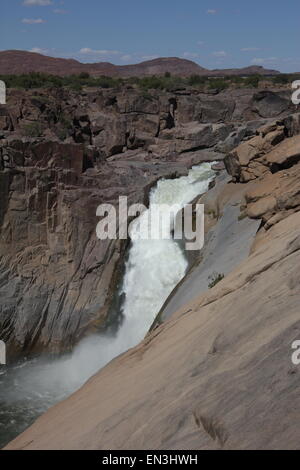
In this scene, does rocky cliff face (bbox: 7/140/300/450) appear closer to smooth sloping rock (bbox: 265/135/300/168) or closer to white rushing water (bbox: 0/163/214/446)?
smooth sloping rock (bbox: 265/135/300/168)

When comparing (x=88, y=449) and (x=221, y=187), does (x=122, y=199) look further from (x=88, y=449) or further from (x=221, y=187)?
(x=88, y=449)

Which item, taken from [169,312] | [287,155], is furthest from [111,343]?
[287,155]

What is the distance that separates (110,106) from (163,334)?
29817 mm

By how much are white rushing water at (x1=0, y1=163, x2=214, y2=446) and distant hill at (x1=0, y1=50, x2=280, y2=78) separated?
73711mm

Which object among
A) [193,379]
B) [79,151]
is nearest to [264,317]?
[193,379]

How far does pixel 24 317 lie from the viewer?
18.4m

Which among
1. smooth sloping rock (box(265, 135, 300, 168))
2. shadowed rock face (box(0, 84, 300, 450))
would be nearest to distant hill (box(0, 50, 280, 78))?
shadowed rock face (box(0, 84, 300, 450))

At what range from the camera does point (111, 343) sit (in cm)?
1753

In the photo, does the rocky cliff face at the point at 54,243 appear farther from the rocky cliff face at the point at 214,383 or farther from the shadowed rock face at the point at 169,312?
the rocky cliff face at the point at 214,383

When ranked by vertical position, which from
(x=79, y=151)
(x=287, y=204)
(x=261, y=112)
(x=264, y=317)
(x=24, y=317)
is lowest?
(x=24, y=317)

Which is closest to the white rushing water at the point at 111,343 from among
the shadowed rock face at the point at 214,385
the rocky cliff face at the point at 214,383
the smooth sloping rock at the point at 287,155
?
the smooth sloping rock at the point at 287,155

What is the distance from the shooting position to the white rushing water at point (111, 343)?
15133 mm

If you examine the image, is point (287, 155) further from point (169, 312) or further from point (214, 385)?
point (214, 385)

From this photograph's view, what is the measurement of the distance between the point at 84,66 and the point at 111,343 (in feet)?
316
